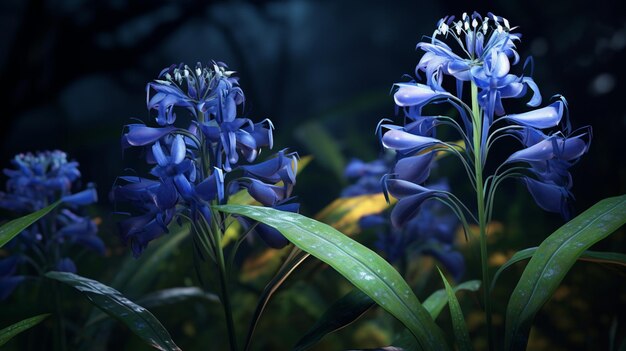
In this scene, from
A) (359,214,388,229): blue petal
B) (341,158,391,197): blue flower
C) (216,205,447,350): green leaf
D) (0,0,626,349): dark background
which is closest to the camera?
(216,205,447,350): green leaf

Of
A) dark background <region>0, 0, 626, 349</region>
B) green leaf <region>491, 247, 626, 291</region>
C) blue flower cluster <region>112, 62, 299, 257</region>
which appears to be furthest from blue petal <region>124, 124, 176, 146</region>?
dark background <region>0, 0, 626, 349</region>

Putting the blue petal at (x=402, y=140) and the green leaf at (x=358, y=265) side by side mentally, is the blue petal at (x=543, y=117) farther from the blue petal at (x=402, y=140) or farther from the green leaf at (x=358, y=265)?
the green leaf at (x=358, y=265)

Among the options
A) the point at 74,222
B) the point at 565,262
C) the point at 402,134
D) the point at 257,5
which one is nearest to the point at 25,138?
the point at 257,5

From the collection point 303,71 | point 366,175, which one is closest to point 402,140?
point 366,175

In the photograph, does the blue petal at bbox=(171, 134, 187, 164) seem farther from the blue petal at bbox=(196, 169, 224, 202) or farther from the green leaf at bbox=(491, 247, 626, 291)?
the green leaf at bbox=(491, 247, 626, 291)

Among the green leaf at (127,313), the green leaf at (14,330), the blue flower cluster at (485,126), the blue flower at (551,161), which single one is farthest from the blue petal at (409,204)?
the green leaf at (14,330)

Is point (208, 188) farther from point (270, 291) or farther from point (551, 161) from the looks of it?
point (551, 161)
